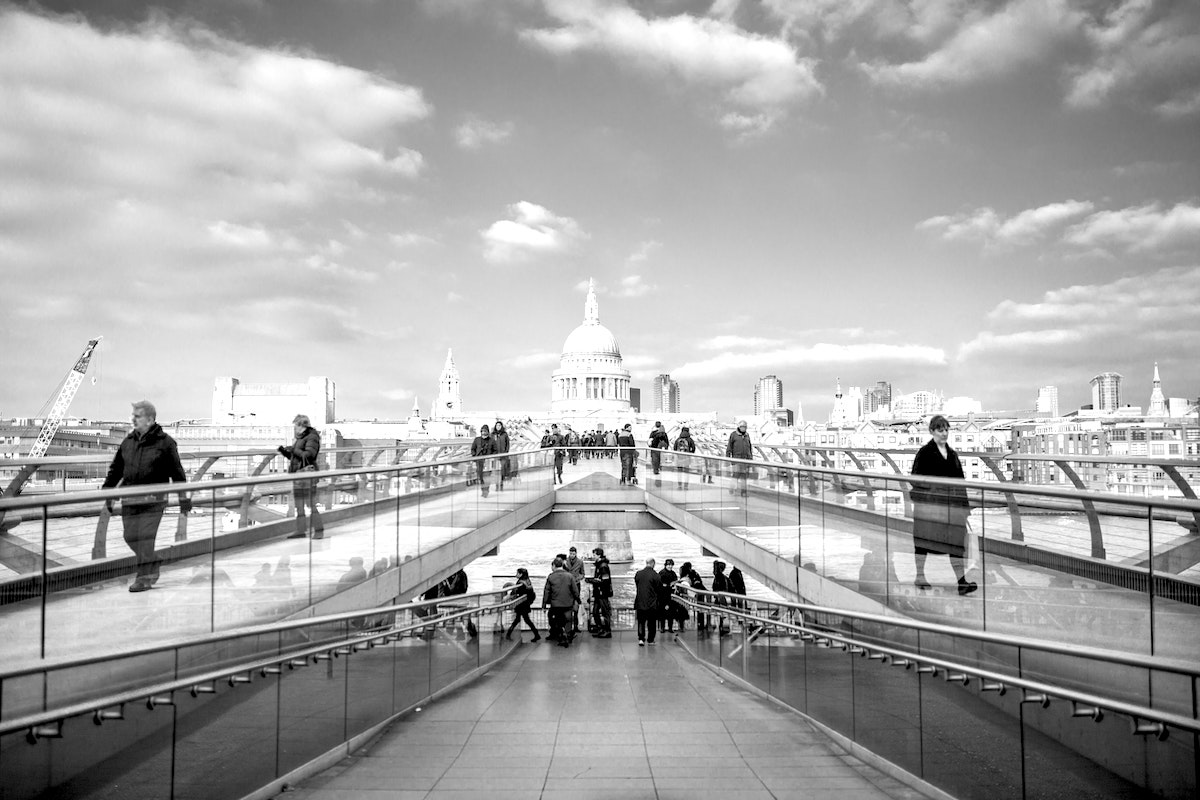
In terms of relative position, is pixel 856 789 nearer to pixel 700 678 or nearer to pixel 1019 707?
pixel 1019 707

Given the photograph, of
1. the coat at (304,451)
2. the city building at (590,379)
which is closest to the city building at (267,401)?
the city building at (590,379)

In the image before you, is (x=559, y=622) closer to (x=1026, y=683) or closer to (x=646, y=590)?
(x=646, y=590)

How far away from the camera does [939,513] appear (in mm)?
7902

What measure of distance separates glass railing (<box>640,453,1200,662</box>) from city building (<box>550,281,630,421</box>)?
5271 inches

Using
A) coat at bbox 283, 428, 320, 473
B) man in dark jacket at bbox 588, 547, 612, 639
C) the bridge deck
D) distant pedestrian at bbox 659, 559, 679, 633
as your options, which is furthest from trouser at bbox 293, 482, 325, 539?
man in dark jacket at bbox 588, 547, 612, 639

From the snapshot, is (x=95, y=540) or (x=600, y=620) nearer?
(x=95, y=540)

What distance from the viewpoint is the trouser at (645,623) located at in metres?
17.3

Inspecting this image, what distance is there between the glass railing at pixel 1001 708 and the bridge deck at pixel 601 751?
442 mm

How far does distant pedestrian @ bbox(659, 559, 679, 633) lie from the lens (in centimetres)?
1827

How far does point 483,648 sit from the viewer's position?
13.9m

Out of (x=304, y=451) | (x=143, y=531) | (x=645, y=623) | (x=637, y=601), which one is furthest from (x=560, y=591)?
(x=143, y=531)

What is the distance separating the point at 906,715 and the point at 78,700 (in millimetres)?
5454

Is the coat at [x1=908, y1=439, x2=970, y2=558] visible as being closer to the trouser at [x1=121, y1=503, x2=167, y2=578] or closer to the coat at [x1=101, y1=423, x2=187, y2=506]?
the trouser at [x1=121, y1=503, x2=167, y2=578]

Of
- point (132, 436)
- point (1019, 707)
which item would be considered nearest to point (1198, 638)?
point (1019, 707)
